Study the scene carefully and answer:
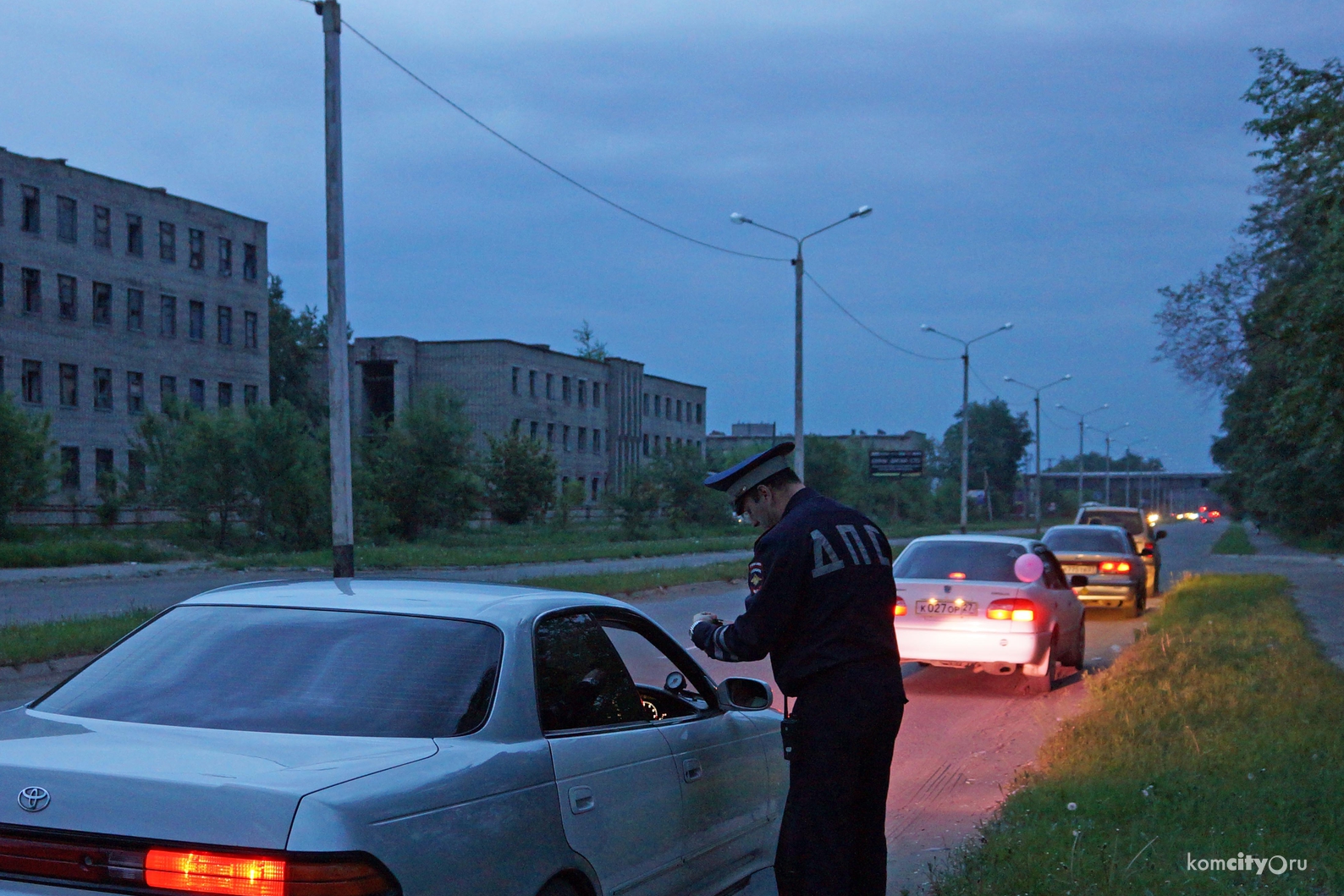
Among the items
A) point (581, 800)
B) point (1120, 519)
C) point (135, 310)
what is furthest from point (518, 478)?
point (581, 800)

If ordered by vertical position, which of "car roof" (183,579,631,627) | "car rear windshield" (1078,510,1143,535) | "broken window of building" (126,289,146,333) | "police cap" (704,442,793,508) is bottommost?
"car rear windshield" (1078,510,1143,535)

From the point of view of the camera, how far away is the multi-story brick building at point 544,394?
249 ft

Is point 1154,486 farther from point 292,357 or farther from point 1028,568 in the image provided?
point 1028,568

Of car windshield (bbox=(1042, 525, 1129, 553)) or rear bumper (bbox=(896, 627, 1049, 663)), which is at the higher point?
car windshield (bbox=(1042, 525, 1129, 553))

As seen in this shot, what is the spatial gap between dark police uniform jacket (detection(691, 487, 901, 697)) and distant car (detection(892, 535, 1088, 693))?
7.82 metres

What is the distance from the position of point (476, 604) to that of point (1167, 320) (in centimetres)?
3702

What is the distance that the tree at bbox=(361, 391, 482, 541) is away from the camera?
159ft

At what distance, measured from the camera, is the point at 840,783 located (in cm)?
418

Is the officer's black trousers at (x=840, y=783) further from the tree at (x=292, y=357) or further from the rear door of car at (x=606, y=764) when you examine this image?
the tree at (x=292, y=357)

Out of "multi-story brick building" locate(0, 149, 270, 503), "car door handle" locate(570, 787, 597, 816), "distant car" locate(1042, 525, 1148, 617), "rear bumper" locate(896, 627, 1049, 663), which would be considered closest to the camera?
"car door handle" locate(570, 787, 597, 816)

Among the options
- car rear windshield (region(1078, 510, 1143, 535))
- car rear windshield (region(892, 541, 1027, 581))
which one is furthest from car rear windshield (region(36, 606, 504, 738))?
car rear windshield (region(1078, 510, 1143, 535))

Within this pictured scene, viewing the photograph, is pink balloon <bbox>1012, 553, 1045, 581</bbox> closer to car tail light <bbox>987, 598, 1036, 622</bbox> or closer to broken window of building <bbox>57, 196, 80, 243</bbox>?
car tail light <bbox>987, 598, 1036, 622</bbox>

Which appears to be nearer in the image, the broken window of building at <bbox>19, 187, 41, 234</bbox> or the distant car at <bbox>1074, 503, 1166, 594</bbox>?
the distant car at <bbox>1074, 503, 1166, 594</bbox>

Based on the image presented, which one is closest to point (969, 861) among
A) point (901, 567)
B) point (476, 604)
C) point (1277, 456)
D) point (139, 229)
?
point (476, 604)
